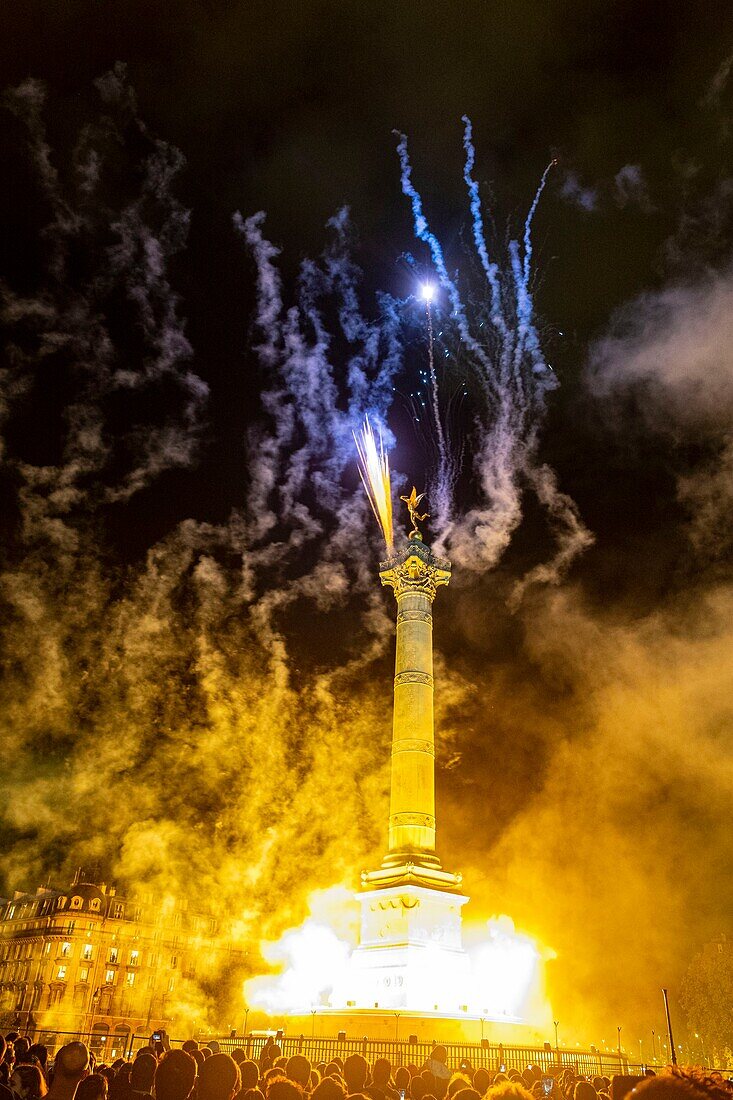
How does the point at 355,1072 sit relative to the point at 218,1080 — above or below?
below

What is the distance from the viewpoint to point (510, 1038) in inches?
1005

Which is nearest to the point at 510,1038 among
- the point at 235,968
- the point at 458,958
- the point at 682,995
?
the point at 458,958

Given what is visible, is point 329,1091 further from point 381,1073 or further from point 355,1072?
point 381,1073

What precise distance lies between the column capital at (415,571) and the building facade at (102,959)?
38261mm

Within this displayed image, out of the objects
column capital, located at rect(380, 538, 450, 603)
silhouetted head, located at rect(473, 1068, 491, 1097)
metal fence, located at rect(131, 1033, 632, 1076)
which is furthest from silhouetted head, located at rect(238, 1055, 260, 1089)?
column capital, located at rect(380, 538, 450, 603)

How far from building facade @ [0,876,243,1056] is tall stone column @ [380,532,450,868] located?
109ft

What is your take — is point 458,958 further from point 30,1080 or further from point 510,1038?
point 30,1080

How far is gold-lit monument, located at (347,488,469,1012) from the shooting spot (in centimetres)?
2798

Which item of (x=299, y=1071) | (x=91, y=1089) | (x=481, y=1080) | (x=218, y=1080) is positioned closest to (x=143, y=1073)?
(x=91, y=1089)

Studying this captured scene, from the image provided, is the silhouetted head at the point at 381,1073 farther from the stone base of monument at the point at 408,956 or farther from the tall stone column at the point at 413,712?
the tall stone column at the point at 413,712

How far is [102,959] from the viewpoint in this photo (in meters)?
56.0

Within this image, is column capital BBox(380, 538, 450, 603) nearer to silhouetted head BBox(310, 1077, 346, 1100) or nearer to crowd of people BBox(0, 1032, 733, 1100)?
crowd of people BBox(0, 1032, 733, 1100)

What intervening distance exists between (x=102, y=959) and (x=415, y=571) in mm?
42572

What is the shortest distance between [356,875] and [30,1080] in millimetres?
37068
